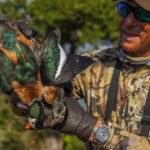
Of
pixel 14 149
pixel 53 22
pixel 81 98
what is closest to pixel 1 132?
pixel 14 149

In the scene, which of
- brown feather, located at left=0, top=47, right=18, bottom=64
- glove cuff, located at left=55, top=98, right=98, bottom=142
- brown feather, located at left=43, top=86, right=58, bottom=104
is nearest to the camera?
brown feather, located at left=0, top=47, right=18, bottom=64

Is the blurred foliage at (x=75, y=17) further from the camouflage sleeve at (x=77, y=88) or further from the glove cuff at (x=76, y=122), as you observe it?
the glove cuff at (x=76, y=122)

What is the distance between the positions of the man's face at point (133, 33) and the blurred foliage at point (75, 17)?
11.5 meters

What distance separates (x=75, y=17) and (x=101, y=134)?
13694 mm

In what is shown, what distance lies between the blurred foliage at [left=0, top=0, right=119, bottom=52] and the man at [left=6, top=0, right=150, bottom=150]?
11.3m

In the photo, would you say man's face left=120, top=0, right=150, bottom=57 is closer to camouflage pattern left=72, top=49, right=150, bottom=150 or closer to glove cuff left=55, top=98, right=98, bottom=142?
camouflage pattern left=72, top=49, right=150, bottom=150

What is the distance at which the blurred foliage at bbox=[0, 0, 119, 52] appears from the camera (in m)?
16.6

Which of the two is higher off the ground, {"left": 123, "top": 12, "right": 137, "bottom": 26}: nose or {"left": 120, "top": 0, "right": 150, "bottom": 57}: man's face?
{"left": 123, "top": 12, "right": 137, "bottom": 26}: nose

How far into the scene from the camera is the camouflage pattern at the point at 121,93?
4250mm

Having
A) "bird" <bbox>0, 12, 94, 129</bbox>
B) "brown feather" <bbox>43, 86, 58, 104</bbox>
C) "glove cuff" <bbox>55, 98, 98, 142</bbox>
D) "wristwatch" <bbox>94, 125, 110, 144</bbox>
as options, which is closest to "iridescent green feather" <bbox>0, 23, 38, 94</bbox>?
"bird" <bbox>0, 12, 94, 129</bbox>

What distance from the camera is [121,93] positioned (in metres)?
4.48

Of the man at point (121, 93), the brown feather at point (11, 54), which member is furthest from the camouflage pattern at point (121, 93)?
the brown feather at point (11, 54)

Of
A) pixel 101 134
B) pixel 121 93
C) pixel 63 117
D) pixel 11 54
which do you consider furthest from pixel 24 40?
pixel 121 93

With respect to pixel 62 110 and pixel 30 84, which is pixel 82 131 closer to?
pixel 62 110
